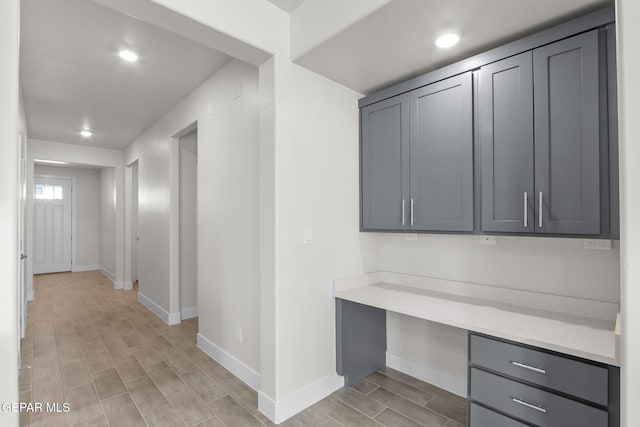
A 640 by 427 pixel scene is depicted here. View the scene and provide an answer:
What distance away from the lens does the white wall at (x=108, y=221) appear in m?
6.91

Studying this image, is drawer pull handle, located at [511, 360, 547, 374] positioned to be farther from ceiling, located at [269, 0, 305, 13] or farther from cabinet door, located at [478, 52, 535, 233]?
ceiling, located at [269, 0, 305, 13]

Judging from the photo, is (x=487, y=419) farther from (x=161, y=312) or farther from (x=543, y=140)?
(x=161, y=312)

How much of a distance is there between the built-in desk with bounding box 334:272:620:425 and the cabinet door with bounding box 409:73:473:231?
52cm

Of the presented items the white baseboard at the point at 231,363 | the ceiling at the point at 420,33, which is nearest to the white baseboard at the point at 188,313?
the white baseboard at the point at 231,363

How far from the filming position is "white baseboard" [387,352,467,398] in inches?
94.7

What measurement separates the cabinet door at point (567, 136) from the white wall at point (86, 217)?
9337mm

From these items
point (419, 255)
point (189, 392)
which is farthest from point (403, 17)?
point (189, 392)

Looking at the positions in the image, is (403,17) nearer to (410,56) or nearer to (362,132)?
Answer: (410,56)

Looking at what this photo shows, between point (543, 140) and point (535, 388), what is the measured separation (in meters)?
1.23

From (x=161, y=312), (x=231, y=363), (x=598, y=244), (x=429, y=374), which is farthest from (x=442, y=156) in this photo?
(x=161, y=312)

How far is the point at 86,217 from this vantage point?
819 centimetres

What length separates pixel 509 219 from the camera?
1.86 metres

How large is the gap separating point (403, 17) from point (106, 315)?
16.4 feet

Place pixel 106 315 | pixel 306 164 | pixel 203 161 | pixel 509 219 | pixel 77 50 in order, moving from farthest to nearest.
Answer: pixel 106 315, pixel 203 161, pixel 77 50, pixel 306 164, pixel 509 219
